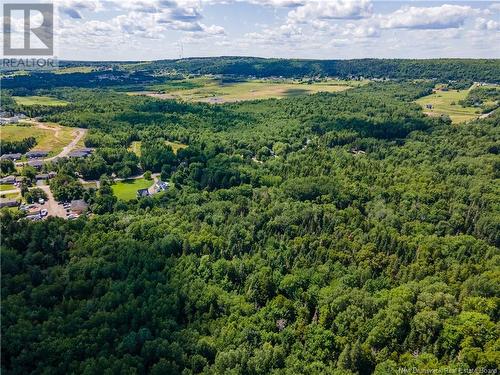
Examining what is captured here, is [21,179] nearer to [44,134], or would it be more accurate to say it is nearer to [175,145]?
[44,134]

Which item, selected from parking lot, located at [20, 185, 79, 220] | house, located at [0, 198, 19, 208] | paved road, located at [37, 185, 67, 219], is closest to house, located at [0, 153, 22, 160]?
paved road, located at [37, 185, 67, 219]

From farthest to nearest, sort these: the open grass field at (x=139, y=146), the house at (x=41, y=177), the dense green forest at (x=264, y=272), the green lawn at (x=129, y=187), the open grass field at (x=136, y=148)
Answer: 1. the open grass field at (x=139, y=146)
2. the open grass field at (x=136, y=148)
3. the house at (x=41, y=177)
4. the green lawn at (x=129, y=187)
5. the dense green forest at (x=264, y=272)

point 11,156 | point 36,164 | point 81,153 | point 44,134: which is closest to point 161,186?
point 81,153

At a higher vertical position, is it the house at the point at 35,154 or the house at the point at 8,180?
the house at the point at 35,154

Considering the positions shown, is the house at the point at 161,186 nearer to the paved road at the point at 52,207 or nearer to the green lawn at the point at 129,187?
the green lawn at the point at 129,187

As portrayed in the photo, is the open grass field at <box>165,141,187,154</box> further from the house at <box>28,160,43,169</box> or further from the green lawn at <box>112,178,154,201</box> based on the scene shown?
the house at <box>28,160,43,169</box>

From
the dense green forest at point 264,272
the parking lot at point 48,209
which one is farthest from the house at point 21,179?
the parking lot at point 48,209
